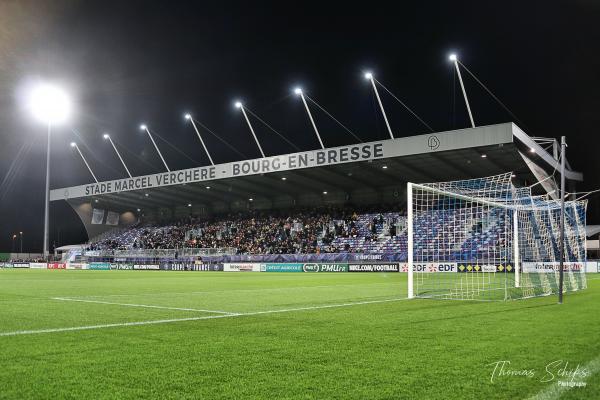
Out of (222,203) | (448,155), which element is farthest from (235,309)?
(222,203)

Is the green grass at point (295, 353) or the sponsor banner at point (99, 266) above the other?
the green grass at point (295, 353)

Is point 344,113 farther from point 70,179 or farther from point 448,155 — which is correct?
point 70,179

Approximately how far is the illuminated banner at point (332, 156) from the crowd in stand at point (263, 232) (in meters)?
8.22

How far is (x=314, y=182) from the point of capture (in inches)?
1900

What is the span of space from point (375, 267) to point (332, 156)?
9.04 metres

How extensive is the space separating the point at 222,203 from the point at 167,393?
191 feet

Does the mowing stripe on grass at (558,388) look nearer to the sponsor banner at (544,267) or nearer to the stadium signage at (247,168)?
the sponsor banner at (544,267)

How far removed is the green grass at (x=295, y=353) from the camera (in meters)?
4.10

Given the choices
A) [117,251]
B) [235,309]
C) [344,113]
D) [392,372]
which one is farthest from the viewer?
[117,251]

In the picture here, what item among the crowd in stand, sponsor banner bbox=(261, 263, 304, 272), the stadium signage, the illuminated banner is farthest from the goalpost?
the crowd in stand

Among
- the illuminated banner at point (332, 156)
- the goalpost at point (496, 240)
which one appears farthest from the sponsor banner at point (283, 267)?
the goalpost at point (496, 240)

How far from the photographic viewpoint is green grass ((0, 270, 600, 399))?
4104mm

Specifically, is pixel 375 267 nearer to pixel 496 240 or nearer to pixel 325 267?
pixel 325 267

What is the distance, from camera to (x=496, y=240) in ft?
81.5
